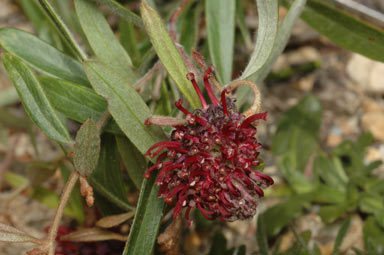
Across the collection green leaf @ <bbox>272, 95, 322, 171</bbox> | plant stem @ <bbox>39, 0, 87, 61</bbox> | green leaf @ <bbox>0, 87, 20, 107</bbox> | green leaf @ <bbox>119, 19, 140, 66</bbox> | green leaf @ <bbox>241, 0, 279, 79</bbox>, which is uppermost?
green leaf @ <bbox>0, 87, 20, 107</bbox>

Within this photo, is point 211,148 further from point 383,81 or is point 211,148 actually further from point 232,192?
point 383,81

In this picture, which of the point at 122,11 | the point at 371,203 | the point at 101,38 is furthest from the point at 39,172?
the point at 371,203

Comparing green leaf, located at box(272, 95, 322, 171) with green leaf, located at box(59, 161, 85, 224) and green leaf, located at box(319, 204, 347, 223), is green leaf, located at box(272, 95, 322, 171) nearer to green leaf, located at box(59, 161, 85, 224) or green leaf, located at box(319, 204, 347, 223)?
green leaf, located at box(319, 204, 347, 223)

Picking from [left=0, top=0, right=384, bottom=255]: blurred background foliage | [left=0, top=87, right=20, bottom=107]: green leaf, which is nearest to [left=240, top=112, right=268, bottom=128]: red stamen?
[left=0, top=0, right=384, bottom=255]: blurred background foliage

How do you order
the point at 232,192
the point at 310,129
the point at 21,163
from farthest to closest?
the point at 21,163, the point at 310,129, the point at 232,192

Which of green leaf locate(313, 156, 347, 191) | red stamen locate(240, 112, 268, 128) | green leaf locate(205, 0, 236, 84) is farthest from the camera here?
green leaf locate(313, 156, 347, 191)

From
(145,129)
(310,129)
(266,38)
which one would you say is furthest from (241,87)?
(310,129)
